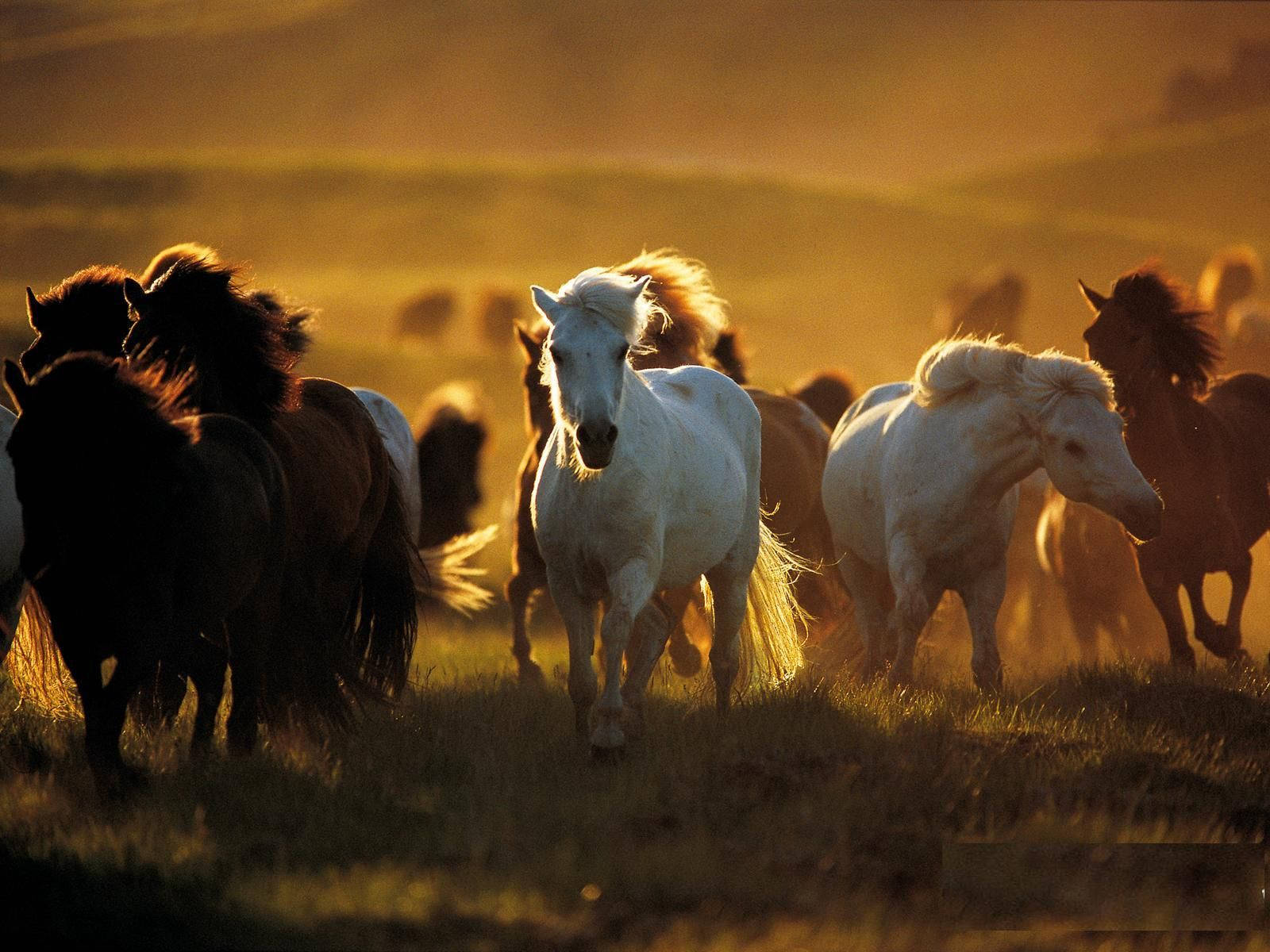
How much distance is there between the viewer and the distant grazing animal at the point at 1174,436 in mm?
8414

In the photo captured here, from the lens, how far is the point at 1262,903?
4.82 metres

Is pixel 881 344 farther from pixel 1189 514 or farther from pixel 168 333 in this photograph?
pixel 168 333

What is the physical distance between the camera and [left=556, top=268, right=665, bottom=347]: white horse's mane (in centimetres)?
598

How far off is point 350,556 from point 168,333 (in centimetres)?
161

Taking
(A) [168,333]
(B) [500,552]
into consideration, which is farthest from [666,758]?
(B) [500,552]

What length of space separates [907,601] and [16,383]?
4701 mm

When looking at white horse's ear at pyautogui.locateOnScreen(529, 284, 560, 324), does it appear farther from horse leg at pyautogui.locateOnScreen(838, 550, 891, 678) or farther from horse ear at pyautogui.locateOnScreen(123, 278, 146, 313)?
horse leg at pyautogui.locateOnScreen(838, 550, 891, 678)

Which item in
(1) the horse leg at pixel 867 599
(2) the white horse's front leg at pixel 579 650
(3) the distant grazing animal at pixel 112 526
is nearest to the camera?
(3) the distant grazing animal at pixel 112 526

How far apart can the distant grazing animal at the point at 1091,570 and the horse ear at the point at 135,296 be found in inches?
A: 244

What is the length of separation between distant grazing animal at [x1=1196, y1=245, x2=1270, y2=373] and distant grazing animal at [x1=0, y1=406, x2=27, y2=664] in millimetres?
13066

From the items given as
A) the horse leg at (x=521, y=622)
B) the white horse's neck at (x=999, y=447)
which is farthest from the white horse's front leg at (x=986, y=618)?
the horse leg at (x=521, y=622)

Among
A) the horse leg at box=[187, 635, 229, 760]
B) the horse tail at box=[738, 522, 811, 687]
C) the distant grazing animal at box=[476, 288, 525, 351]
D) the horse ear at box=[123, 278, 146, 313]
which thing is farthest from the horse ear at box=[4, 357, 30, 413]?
the distant grazing animal at box=[476, 288, 525, 351]

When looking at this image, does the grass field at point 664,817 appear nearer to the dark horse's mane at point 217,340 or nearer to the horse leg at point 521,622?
the horse leg at point 521,622

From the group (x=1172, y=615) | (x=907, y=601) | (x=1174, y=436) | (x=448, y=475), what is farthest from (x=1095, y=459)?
(x=448, y=475)
